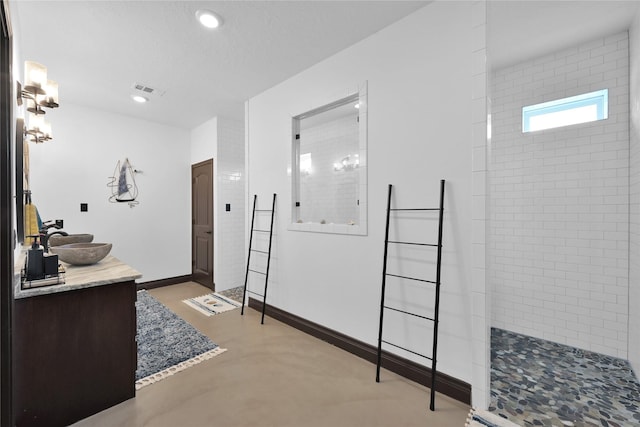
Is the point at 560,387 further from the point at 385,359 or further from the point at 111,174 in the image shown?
the point at 111,174

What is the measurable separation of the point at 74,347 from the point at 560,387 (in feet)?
10.7

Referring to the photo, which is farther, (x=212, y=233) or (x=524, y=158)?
(x=212, y=233)

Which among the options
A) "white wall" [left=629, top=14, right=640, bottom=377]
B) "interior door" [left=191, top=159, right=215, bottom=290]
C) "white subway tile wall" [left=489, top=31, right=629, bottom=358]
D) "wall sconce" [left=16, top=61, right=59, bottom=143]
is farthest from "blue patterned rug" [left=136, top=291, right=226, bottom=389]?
"white wall" [left=629, top=14, right=640, bottom=377]

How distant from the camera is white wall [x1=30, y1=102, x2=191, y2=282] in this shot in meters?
3.83

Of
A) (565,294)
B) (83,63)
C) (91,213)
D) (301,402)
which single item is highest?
(83,63)

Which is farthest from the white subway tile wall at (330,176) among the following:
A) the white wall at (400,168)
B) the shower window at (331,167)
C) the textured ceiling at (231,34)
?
the textured ceiling at (231,34)

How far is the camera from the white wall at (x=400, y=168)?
1.95 meters

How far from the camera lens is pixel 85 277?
182 centimetres

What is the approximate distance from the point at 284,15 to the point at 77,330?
2.60 meters

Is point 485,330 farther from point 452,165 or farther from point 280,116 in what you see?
point 280,116

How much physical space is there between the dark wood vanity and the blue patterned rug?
1.09 feet

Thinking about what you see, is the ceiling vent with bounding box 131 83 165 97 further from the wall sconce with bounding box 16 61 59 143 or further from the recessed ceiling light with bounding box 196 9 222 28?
the recessed ceiling light with bounding box 196 9 222 28

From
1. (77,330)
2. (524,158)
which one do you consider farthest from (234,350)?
(524,158)

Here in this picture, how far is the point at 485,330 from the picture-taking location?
1817 millimetres
